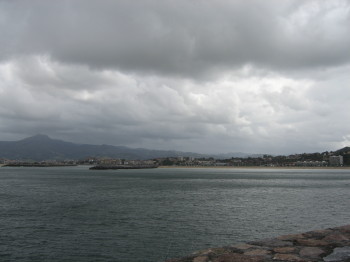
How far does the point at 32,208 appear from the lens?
4109 centimetres

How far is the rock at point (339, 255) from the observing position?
8.41m

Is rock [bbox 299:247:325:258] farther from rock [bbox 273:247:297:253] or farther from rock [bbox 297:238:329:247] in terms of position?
rock [bbox 297:238:329:247]

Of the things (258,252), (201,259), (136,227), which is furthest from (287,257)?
(136,227)

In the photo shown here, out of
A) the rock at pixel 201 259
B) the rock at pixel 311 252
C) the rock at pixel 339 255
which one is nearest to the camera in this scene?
the rock at pixel 339 255

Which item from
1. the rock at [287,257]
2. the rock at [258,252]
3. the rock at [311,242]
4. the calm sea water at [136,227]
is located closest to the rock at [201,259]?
the rock at [258,252]

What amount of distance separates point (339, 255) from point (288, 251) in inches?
54.1

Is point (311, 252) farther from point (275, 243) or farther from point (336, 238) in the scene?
point (336, 238)

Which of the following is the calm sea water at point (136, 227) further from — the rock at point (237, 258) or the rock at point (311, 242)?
the rock at point (237, 258)

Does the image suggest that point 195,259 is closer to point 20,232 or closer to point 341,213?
point 20,232

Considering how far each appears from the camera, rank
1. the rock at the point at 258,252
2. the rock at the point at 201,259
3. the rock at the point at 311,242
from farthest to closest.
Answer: the rock at the point at 311,242
the rock at the point at 258,252
the rock at the point at 201,259

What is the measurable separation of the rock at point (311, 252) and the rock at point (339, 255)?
0.30 m

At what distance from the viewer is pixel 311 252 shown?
9312mm

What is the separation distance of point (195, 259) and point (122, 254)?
41.2 feet

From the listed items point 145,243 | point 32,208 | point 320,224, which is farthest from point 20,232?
point 320,224
